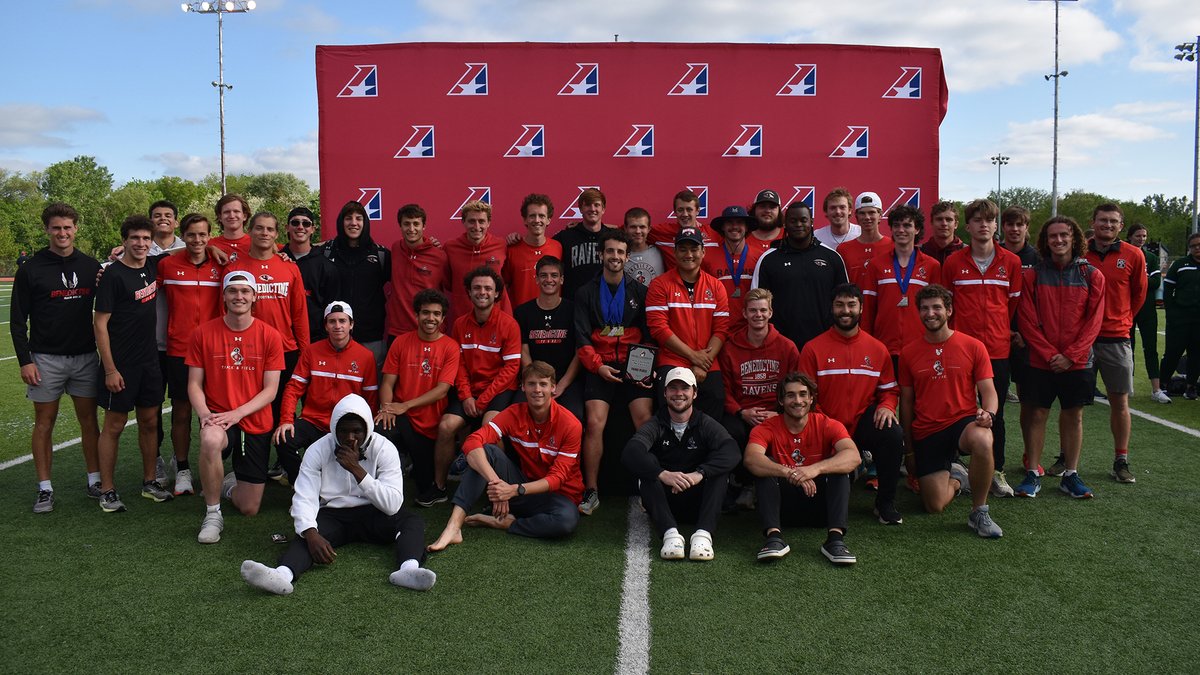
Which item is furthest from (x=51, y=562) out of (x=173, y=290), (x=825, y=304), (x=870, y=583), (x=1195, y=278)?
(x=1195, y=278)

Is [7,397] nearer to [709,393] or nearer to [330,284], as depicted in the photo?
[330,284]

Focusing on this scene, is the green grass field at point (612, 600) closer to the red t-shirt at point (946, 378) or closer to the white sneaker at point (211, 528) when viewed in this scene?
the white sneaker at point (211, 528)

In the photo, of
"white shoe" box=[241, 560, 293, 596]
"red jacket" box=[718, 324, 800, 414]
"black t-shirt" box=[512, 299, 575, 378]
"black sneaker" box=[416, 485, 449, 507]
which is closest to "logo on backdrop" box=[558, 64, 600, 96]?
"black t-shirt" box=[512, 299, 575, 378]

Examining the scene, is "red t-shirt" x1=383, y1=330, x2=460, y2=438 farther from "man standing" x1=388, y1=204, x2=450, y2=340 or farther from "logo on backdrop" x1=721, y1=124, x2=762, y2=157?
"logo on backdrop" x1=721, y1=124, x2=762, y2=157

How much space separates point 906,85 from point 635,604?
584 cm

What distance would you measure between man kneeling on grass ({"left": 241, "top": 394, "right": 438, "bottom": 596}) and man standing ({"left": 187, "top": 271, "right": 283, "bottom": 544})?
0.98 metres

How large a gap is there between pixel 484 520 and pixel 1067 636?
3146 mm

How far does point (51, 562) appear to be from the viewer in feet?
14.8

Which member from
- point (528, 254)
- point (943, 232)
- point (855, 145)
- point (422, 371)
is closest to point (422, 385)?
point (422, 371)

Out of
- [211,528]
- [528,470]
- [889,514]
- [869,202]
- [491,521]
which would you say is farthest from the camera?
[869,202]

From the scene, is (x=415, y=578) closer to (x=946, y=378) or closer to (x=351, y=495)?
(x=351, y=495)

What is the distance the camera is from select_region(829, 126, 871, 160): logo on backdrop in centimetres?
759

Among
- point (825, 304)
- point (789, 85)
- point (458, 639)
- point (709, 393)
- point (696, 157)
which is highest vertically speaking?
point (789, 85)

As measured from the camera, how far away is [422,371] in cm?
577
